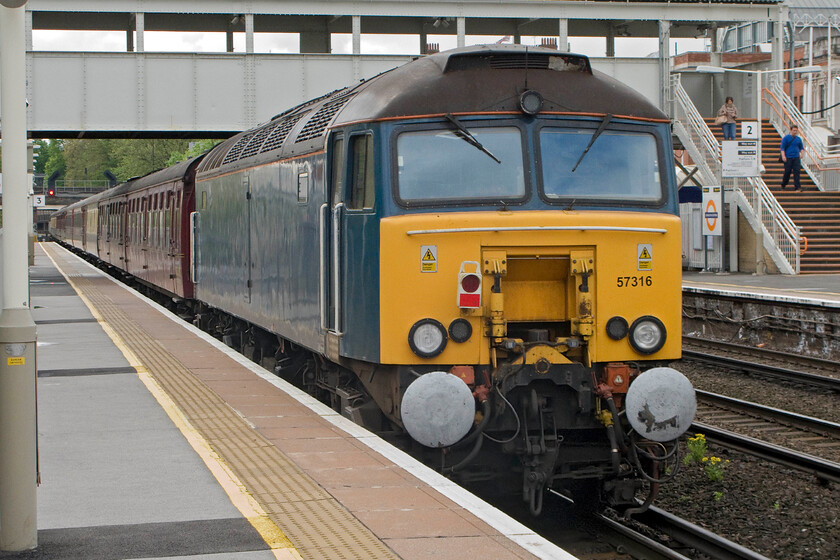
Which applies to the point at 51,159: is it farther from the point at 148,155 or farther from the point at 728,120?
the point at 728,120

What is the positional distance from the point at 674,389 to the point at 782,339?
38.8ft

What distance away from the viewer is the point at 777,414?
11.9 meters

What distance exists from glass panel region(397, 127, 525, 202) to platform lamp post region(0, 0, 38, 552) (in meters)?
3.09

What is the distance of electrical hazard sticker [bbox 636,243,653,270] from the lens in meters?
7.86

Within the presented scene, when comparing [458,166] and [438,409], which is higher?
[458,166]

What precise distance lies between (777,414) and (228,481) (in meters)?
7.12

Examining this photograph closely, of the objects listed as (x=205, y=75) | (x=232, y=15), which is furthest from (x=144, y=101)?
(x=232, y=15)

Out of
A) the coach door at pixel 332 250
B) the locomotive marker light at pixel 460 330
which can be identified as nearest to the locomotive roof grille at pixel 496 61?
the coach door at pixel 332 250

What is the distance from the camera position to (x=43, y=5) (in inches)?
1088

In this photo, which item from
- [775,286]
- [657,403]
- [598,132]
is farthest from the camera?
[775,286]

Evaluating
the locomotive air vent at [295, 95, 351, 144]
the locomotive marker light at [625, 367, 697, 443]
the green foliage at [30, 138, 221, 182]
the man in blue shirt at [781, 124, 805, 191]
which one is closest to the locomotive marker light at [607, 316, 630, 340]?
the locomotive marker light at [625, 367, 697, 443]

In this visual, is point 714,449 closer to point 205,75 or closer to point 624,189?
point 624,189

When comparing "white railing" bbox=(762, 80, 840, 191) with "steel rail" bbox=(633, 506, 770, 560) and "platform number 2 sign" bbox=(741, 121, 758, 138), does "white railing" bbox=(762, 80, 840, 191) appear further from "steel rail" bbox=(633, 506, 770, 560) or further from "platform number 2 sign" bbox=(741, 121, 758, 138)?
"steel rail" bbox=(633, 506, 770, 560)

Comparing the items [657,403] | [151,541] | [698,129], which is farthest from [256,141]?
[698,129]
